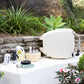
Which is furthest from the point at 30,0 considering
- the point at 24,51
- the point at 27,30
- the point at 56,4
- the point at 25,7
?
the point at 24,51

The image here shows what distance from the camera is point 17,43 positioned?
11.1ft

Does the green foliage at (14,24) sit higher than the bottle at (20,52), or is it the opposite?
the green foliage at (14,24)

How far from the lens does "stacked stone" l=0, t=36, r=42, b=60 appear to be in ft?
10.3

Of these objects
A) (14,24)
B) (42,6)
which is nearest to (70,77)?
(14,24)

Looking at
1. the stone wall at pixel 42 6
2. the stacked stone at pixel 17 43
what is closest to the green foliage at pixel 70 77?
the stacked stone at pixel 17 43

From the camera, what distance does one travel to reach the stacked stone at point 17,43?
313 cm

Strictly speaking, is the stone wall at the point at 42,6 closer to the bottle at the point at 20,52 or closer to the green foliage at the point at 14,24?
the green foliage at the point at 14,24

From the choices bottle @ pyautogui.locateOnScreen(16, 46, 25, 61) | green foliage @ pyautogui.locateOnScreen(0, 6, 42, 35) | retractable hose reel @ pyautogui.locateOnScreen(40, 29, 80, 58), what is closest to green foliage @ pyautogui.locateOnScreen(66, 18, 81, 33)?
green foliage @ pyautogui.locateOnScreen(0, 6, 42, 35)

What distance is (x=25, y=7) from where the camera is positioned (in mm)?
5172

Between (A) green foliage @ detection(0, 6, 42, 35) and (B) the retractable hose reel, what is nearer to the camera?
(B) the retractable hose reel

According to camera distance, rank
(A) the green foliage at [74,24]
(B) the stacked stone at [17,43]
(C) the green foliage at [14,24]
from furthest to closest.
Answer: (A) the green foliage at [74,24] < (C) the green foliage at [14,24] < (B) the stacked stone at [17,43]

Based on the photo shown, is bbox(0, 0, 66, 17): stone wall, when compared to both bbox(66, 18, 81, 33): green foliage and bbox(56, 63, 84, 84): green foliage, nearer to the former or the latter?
bbox(66, 18, 81, 33): green foliage

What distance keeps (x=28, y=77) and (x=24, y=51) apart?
0.96 m

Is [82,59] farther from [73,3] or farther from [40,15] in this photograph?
[73,3]
